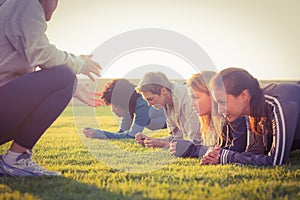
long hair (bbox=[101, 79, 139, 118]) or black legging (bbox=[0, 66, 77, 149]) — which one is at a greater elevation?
black legging (bbox=[0, 66, 77, 149])

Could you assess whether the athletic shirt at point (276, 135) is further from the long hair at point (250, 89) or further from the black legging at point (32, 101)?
the black legging at point (32, 101)

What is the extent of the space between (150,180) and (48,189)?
0.74 metres

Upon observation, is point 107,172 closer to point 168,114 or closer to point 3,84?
point 3,84

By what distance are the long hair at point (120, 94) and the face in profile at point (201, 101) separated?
98.7 inches

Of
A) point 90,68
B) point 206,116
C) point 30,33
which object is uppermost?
point 30,33

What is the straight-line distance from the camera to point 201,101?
4.36 m

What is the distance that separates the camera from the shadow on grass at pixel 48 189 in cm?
249

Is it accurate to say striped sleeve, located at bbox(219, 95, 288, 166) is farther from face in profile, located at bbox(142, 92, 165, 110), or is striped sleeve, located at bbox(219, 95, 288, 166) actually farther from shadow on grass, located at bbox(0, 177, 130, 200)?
face in profile, located at bbox(142, 92, 165, 110)

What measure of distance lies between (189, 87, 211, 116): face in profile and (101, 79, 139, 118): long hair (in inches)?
98.7

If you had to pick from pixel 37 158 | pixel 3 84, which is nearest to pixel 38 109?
pixel 3 84

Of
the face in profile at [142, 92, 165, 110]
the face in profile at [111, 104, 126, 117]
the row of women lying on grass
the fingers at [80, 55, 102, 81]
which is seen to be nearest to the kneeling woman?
the row of women lying on grass

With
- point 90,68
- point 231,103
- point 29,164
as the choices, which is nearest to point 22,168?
point 29,164

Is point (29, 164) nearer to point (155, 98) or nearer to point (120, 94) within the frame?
point (155, 98)

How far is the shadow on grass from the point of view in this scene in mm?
2486
